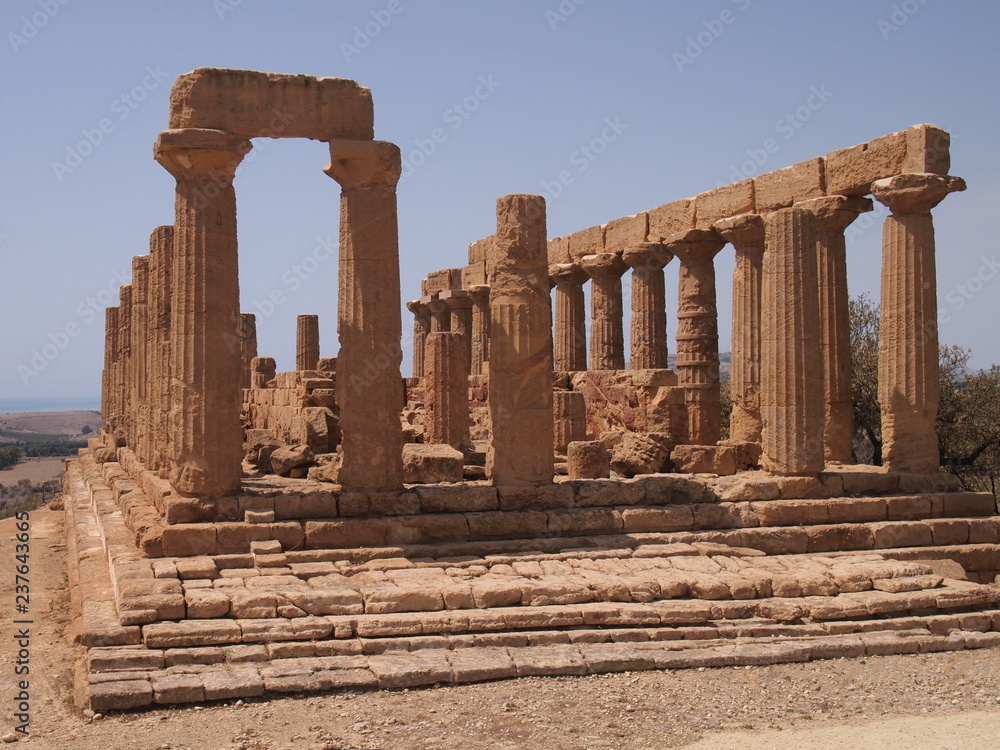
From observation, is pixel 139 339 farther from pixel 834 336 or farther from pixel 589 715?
pixel 589 715

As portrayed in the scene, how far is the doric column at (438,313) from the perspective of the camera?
32281 mm

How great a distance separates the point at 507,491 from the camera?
14.2 meters

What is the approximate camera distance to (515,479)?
1438 centimetres

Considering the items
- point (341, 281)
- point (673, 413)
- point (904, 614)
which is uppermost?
point (341, 281)

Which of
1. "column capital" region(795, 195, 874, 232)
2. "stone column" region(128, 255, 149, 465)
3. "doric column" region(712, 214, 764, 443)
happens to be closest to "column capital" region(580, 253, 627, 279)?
"doric column" region(712, 214, 764, 443)

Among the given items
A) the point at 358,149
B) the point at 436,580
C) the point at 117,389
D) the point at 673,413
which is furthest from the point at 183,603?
the point at 117,389

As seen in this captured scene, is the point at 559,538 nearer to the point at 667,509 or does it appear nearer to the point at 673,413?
the point at 667,509

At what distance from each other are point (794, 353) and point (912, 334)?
218 centimetres

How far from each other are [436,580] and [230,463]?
10.4ft

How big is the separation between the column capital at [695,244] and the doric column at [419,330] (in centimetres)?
1384

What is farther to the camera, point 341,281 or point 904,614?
point 341,281

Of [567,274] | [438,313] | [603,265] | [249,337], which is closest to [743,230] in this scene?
[603,265]

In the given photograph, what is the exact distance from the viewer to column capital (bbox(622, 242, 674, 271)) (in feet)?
71.7

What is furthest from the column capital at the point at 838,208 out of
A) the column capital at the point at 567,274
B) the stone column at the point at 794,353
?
the column capital at the point at 567,274
